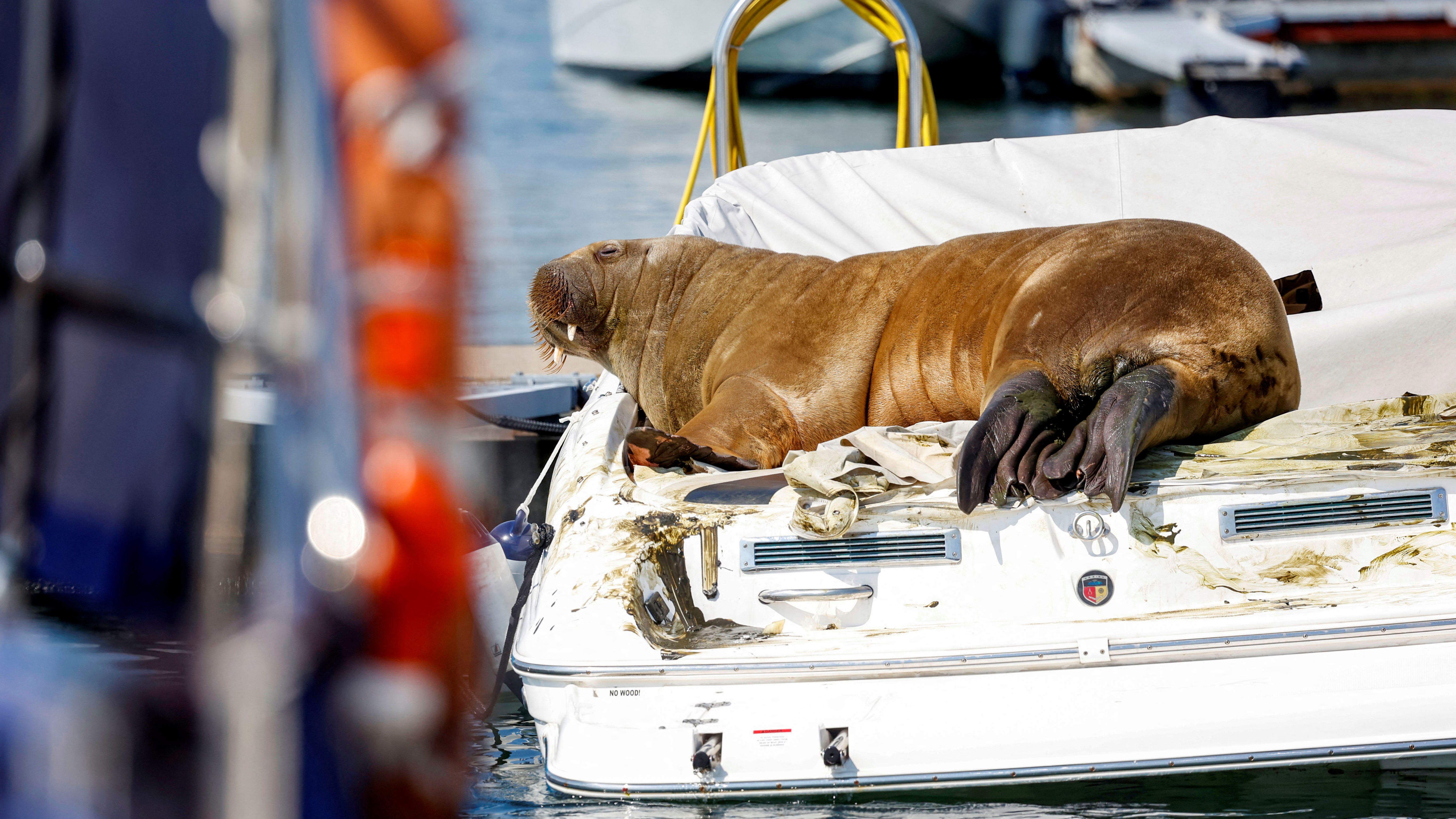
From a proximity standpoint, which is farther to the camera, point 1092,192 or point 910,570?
point 1092,192

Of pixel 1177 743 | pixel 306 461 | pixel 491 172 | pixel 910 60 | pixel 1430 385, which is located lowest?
pixel 1177 743

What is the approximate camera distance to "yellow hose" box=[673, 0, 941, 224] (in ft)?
17.6

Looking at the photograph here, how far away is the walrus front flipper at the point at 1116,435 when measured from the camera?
7.41ft

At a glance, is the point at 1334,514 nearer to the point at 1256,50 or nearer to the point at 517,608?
the point at 517,608

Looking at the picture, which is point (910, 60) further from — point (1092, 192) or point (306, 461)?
point (306, 461)

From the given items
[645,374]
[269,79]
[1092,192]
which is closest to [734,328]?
[645,374]

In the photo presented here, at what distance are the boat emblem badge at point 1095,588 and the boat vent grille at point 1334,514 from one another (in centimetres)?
23

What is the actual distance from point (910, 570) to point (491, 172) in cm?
177

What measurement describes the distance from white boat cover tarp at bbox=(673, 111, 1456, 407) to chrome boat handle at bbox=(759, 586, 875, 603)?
84.6 inches

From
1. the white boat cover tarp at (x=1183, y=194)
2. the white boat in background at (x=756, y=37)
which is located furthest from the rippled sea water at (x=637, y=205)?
the white boat cover tarp at (x=1183, y=194)

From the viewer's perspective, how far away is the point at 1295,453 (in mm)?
2400

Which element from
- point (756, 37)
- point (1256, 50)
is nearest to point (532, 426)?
point (756, 37)

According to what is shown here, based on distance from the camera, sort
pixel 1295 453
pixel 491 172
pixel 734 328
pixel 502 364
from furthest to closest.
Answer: pixel 502 364, pixel 734 328, pixel 1295 453, pixel 491 172

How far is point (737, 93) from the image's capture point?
214 inches
